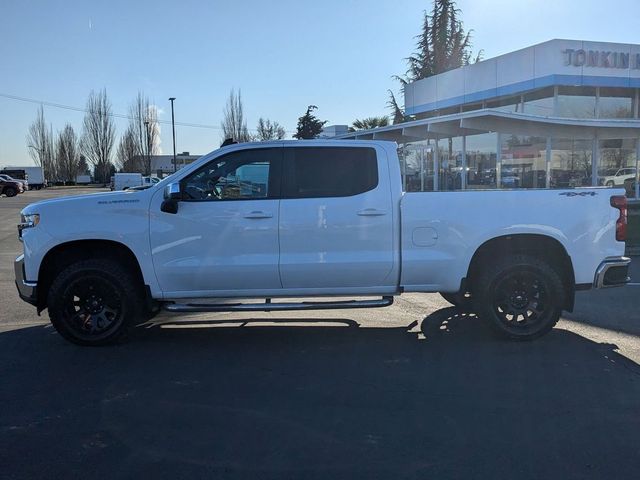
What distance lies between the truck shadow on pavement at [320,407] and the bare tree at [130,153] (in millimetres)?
65982

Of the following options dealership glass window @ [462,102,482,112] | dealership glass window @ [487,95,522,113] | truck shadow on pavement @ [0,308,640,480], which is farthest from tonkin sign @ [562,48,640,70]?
truck shadow on pavement @ [0,308,640,480]

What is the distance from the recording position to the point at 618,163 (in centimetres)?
1939

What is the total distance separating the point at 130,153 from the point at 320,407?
6989 centimetres

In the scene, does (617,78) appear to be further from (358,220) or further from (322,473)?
(322,473)

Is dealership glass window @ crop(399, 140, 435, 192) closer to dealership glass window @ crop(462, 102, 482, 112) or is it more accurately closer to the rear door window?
dealership glass window @ crop(462, 102, 482, 112)

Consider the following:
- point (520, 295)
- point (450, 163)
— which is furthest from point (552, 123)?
point (520, 295)

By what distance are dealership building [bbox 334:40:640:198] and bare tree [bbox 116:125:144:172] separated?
53057 millimetres

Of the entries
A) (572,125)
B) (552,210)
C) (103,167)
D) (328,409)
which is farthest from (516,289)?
(103,167)

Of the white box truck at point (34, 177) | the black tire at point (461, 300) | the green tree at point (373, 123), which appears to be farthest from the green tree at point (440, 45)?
the white box truck at point (34, 177)

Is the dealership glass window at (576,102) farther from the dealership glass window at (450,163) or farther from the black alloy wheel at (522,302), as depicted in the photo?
the black alloy wheel at (522,302)

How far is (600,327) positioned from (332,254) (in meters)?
3.41

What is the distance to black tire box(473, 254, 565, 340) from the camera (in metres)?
5.96

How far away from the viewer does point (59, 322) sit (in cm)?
579

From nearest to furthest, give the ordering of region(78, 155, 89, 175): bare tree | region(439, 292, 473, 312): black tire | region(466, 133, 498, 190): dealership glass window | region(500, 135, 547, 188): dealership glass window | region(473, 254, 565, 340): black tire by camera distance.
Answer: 1. region(473, 254, 565, 340): black tire
2. region(439, 292, 473, 312): black tire
3. region(500, 135, 547, 188): dealership glass window
4. region(466, 133, 498, 190): dealership glass window
5. region(78, 155, 89, 175): bare tree
